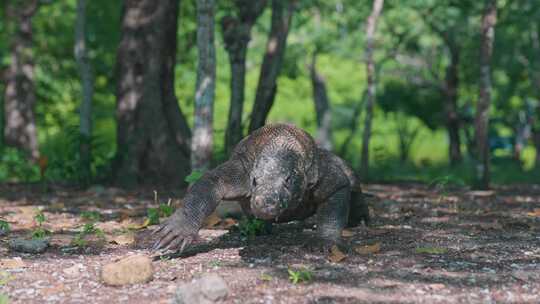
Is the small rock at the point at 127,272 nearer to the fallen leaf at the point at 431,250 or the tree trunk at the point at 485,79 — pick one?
the fallen leaf at the point at 431,250

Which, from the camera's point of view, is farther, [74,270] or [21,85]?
[21,85]

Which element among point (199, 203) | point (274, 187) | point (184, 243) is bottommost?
point (184, 243)

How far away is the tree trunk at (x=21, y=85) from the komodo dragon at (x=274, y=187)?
9574 millimetres

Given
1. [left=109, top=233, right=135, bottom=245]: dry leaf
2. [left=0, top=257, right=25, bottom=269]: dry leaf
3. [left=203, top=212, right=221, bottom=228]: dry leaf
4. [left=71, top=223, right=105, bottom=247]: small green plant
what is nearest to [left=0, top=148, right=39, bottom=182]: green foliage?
[left=71, top=223, right=105, bottom=247]: small green plant

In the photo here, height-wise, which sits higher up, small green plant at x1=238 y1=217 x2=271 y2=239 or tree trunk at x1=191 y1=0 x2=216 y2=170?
tree trunk at x1=191 y1=0 x2=216 y2=170

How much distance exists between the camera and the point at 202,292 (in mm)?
3299

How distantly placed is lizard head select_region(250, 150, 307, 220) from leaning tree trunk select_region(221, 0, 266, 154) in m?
3.21

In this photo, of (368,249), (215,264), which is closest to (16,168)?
(215,264)

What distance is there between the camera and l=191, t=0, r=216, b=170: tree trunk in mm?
6301

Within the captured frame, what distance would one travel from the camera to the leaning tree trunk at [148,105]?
8.76 meters

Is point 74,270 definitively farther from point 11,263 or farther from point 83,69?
point 83,69

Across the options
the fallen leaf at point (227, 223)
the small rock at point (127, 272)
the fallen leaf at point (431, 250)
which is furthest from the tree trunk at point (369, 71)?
the small rock at point (127, 272)

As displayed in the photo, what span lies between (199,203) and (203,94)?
7.16 ft

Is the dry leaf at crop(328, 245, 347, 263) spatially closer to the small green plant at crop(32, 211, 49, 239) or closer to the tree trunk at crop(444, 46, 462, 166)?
the small green plant at crop(32, 211, 49, 239)
